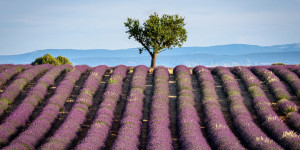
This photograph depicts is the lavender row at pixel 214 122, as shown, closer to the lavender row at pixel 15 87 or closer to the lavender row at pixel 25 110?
the lavender row at pixel 25 110

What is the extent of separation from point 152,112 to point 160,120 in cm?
128

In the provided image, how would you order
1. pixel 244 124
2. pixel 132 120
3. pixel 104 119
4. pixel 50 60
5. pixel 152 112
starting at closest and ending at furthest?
pixel 244 124 → pixel 132 120 → pixel 104 119 → pixel 152 112 → pixel 50 60

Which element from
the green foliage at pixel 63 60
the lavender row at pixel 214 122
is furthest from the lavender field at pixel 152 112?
the green foliage at pixel 63 60

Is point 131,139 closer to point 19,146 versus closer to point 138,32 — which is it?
point 19,146

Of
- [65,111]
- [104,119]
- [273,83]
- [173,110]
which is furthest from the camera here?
[273,83]

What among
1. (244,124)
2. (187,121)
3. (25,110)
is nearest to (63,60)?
(25,110)

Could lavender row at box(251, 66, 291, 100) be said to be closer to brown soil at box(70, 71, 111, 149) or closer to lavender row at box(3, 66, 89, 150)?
brown soil at box(70, 71, 111, 149)

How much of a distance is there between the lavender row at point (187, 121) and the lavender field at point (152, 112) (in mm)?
39

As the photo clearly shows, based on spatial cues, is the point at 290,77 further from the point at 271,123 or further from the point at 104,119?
the point at 104,119

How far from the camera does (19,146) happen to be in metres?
11.9

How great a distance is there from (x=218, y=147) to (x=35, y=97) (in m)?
12.4

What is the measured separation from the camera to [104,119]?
14.7 metres

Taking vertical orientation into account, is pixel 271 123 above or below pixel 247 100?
below

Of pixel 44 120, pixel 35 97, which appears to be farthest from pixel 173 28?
pixel 44 120
